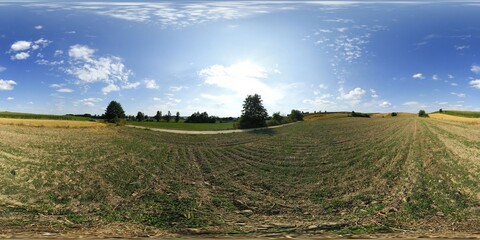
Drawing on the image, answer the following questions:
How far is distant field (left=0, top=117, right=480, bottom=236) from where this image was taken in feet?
18.7

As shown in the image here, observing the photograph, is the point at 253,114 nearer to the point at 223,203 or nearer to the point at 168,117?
the point at 168,117

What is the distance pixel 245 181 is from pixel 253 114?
1986 millimetres

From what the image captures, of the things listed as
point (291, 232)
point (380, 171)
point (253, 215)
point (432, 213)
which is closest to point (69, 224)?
point (253, 215)

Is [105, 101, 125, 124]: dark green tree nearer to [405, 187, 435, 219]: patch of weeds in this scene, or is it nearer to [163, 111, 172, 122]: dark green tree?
[163, 111, 172, 122]: dark green tree

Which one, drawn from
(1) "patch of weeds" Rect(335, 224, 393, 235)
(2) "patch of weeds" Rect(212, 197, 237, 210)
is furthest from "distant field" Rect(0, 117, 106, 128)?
(1) "patch of weeds" Rect(335, 224, 393, 235)

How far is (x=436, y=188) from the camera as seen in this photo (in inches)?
281

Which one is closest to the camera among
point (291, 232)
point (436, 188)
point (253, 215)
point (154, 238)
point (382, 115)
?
point (154, 238)

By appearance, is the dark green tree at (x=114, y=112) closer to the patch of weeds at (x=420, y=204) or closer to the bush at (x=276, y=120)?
the bush at (x=276, y=120)

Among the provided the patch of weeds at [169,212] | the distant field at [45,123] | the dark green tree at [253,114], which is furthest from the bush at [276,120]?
the distant field at [45,123]

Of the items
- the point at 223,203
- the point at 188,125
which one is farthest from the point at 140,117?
the point at 223,203

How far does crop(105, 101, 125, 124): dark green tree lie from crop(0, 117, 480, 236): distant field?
1.33 metres

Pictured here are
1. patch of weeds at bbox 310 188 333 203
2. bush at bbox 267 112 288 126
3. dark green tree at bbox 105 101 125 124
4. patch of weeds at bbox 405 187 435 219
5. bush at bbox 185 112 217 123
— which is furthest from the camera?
bush at bbox 267 112 288 126

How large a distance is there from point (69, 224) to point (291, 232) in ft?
11.8

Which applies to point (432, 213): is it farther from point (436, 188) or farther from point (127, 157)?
point (127, 157)
